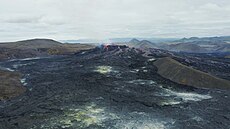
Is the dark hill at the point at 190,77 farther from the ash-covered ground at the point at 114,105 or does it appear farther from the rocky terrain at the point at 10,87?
the rocky terrain at the point at 10,87

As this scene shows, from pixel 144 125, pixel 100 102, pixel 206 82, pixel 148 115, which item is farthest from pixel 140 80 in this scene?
pixel 144 125

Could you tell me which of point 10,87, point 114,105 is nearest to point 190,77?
point 114,105

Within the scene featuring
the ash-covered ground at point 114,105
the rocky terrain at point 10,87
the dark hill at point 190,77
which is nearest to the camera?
the ash-covered ground at point 114,105

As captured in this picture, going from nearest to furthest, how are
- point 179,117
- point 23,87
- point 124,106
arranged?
point 179,117
point 124,106
point 23,87

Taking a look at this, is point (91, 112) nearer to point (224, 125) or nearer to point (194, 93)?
point (224, 125)

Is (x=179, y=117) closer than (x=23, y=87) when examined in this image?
Yes

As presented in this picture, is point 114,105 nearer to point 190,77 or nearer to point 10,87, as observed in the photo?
point 10,87

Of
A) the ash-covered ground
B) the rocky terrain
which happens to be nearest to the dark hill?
the ash-covered ground

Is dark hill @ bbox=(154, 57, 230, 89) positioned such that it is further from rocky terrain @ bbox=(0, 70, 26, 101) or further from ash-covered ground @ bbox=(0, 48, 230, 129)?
rocky terrain @ bbox=(0, 70, 26, 101)

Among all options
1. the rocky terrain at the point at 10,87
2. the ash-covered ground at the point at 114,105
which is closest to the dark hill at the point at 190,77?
the ash-covered ground at the point at 114,105
